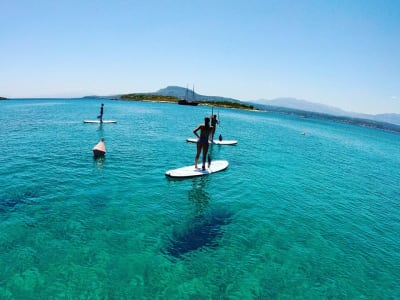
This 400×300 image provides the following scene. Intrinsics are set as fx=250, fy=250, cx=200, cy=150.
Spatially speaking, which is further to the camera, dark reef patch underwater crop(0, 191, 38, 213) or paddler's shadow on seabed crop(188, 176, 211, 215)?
paddler's shadow on seabed crop(188, 176, 211, 215)

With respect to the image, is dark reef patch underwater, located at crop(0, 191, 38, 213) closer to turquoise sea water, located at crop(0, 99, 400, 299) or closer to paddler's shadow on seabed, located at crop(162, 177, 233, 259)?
turquoise sea water, located at crop(0, 99, 400, 299)

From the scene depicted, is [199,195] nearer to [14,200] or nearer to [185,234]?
[185,234]

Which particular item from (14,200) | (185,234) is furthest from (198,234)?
(14,200)

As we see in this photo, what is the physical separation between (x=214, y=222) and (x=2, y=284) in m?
8.89

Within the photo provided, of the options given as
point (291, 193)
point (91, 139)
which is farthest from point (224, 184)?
point (91, 139)

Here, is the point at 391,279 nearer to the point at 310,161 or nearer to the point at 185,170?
the point at 185,170

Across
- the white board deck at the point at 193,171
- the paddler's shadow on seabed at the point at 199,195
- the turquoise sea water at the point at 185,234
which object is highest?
the white board deck at the point at 193,171

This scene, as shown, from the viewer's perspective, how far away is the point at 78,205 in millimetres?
13914

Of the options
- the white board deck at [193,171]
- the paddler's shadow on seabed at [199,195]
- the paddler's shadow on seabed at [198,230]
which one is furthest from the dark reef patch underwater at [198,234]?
the white board deck at [193,171]

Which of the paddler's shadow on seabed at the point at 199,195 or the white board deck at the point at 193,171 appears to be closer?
the paddler's shadow on seabed at the point at 199,195

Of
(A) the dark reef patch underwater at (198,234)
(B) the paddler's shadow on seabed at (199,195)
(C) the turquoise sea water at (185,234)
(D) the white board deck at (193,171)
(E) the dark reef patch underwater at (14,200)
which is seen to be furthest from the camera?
(D) the white board deck at (193,171)

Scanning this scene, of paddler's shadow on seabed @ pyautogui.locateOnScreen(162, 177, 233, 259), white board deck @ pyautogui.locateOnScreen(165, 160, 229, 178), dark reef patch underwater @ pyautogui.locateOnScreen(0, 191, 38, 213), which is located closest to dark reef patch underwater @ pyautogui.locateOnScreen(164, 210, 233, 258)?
paddler's shadow on seabed @ pyautogui.locateOnScreen(162, 177, 233, 259)

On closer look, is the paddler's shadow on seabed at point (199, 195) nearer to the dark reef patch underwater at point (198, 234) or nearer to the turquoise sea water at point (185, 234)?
the turquoise sea water at point (185, 234)

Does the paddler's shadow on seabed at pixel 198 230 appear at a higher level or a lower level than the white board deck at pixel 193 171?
lower
